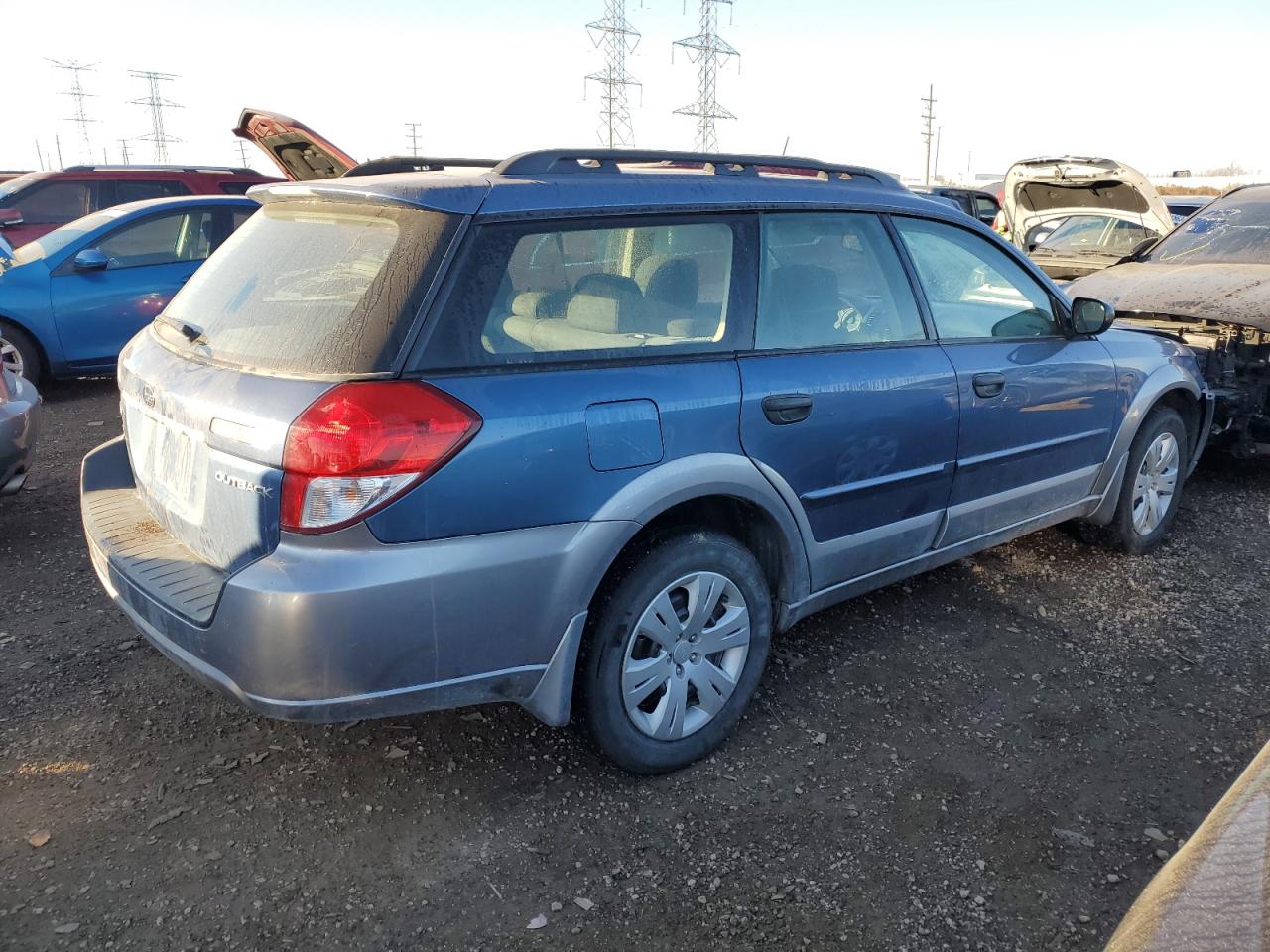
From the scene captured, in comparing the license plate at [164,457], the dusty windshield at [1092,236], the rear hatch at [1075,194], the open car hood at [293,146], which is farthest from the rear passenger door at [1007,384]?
the dusty windshield at [1092,236]

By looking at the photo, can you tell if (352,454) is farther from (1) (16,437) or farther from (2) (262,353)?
(1) (16,437)

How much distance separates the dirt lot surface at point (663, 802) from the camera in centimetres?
240

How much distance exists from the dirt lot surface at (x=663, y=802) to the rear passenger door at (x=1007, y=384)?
1.85ft

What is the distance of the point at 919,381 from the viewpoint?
3.40 m

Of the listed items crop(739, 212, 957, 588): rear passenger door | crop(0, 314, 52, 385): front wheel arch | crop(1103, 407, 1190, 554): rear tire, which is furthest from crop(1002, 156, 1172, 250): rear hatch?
crop(0, 314, 52, 385): front wheel arch

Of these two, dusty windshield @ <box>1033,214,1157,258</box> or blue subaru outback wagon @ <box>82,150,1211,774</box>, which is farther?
dusty windshield @ <box>1033,214,1157,258</box>

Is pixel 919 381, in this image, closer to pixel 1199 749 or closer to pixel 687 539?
pixel 687 539

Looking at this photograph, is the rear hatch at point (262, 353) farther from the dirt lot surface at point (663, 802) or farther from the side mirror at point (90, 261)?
the side mirror at point (90, 261)

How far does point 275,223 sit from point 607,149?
1.02 metres

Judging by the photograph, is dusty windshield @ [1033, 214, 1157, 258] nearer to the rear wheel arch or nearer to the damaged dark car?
the damaged dark car

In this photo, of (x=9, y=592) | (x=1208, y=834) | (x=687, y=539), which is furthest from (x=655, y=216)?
(x=9, y=592)


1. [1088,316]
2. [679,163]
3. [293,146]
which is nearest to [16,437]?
[293,146]

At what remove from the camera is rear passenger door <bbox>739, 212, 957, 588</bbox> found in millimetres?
3035

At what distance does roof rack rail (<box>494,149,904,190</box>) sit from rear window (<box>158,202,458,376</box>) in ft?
1.36
